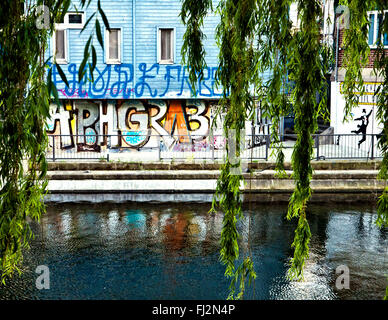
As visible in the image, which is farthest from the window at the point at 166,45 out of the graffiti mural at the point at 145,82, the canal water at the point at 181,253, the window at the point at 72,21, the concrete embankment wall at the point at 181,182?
the canal water at the point at 181,253

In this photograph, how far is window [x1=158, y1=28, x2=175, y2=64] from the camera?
2667 cm

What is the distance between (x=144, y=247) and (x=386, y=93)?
355 inches

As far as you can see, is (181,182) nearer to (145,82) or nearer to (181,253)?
(181,253)

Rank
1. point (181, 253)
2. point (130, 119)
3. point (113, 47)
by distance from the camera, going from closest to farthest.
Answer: point (181, 253) < point (113, 47) < point (130, 119)

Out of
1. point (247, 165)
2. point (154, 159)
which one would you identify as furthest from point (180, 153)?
point (247, 165)

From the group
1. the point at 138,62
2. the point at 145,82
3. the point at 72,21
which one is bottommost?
the point at 145,82

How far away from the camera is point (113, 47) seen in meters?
26.8

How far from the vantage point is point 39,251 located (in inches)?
520

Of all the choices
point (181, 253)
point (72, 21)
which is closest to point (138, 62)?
point (72, 21)

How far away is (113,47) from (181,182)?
967 cm

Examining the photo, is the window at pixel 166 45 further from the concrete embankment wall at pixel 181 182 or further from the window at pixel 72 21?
the concrete embankment wall at pixel 181 182

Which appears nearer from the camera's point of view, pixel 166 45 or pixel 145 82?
pixel 145 82

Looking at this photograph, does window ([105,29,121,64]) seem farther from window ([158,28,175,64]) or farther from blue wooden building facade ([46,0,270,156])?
window ([158,28,175,64])

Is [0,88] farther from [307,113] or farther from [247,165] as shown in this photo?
[247,165]
